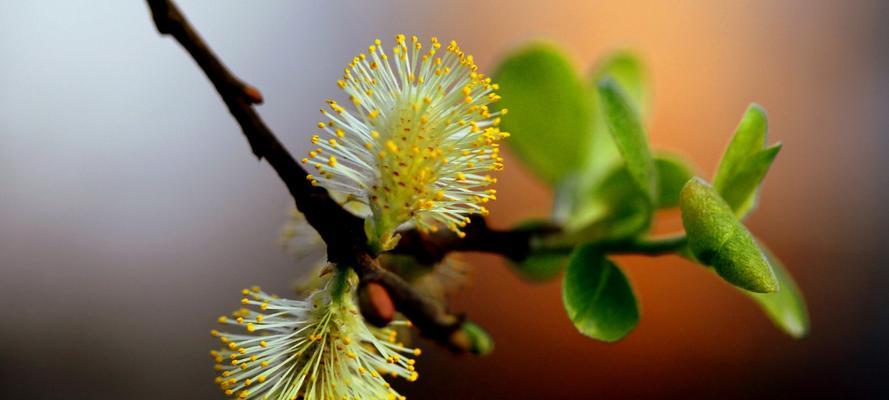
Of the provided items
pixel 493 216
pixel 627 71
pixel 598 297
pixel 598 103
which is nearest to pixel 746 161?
pixel 598 297

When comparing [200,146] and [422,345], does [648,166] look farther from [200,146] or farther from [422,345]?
[200,146]

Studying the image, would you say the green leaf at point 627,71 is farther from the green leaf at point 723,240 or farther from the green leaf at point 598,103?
the green leaf at point 723,240

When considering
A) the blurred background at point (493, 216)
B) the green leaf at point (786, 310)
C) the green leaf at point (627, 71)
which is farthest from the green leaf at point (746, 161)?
the blurred background at point (493, 216)

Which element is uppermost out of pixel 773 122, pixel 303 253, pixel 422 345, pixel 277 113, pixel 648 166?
pixel 277 113

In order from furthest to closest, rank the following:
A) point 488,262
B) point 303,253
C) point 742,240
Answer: point 488,262, point 303,253, point 742,240

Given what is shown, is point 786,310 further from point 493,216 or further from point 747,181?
point 493,216

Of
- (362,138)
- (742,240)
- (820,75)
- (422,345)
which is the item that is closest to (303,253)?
(362,138)
